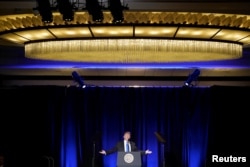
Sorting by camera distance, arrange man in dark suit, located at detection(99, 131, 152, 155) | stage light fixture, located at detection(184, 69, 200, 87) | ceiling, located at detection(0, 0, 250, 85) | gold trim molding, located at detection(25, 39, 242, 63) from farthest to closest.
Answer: ceiling, located at detection(0, 0, 250, 85)
man in dark suit, located at detection(99, 131, 152, 155)
stage light fixture, located at detection(184, 69, 200, 87)
gold trim molding, located at detection(25, 39, 242, 63)

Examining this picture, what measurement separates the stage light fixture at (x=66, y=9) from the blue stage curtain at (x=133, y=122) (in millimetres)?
7729

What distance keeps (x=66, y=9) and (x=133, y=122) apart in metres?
8.02

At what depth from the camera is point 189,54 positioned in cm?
617

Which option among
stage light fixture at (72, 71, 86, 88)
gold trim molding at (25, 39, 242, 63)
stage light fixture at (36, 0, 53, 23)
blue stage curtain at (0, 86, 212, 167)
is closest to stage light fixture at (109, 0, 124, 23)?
stage light fixture at (36, 0, 53, 23)

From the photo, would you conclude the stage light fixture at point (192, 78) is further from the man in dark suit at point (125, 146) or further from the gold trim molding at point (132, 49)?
the gold trim molding at point (132, 49)

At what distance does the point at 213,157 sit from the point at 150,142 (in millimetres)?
1626

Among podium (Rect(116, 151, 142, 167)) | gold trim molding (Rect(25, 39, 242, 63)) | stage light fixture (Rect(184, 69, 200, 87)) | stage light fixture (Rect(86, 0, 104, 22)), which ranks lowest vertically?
podium (Rect(116, 151, 142, 167))

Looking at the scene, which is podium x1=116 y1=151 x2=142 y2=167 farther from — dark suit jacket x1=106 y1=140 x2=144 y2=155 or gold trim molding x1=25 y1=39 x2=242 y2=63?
gold trim molding x1=25 y1=39 x2=242 y2=63

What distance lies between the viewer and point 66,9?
4.52 metres

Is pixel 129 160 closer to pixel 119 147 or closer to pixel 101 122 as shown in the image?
pixel 119 147

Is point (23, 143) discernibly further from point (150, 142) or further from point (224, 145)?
point (224, 145)

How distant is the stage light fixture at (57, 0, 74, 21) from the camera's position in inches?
178

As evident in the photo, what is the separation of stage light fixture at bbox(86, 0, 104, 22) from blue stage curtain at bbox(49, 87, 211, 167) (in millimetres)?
7713

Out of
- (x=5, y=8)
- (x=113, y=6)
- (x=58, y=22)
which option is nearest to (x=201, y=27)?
(x=113, y=6)
